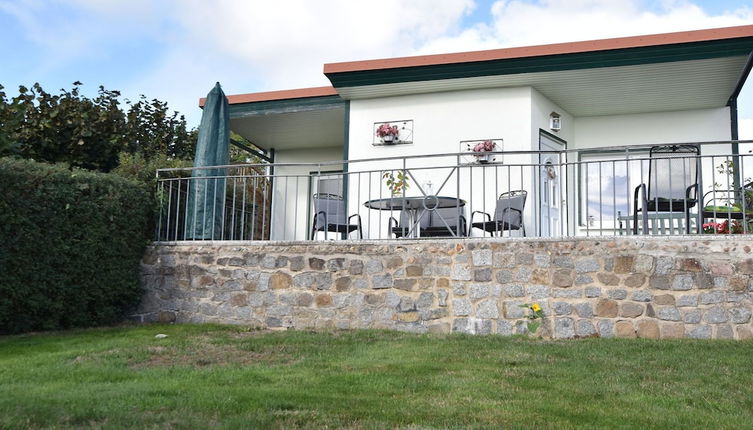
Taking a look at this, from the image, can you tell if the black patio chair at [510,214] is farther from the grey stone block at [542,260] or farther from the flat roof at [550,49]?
the flat roof at [550,49]

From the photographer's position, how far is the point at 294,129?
39.5 feet

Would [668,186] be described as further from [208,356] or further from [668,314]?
A: [208,356]

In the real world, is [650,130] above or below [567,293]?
above

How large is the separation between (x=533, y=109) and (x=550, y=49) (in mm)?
946

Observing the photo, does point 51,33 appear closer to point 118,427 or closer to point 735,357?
point 118,427

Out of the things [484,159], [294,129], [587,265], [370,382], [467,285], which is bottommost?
[370,382]

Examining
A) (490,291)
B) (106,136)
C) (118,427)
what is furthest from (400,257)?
(106,136)

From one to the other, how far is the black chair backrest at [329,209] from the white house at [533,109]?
15.2 inches

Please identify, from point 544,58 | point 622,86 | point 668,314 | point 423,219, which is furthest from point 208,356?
point 622,86

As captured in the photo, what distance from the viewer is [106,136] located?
11.5 m

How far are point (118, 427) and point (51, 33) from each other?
19.9 ft

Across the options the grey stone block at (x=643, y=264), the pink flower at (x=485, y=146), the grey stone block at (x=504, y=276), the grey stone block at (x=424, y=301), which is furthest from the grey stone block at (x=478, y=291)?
the pink flower at (x=485, y=146)

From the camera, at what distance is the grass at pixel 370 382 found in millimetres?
3726

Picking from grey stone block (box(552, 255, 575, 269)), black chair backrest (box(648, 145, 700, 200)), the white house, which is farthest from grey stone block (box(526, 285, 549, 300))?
the white house
